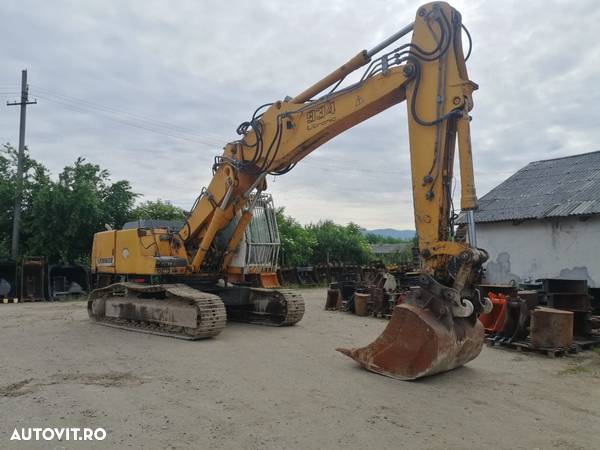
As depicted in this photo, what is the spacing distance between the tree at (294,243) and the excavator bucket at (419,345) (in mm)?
20697

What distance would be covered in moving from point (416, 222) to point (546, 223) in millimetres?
9384

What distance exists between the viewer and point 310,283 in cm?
2425

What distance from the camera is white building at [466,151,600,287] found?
12.8 m

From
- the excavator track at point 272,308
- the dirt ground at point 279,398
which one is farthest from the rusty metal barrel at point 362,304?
the dirt ground at point 279,398

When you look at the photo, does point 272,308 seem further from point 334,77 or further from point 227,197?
point 334,77

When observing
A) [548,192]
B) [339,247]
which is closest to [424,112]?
[548,192]

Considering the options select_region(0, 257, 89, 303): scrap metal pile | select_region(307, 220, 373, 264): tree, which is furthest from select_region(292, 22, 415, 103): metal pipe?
select_region(307, 220, 373, 264): tree

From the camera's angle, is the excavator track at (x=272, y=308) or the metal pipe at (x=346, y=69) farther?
the excavator track at (x=272, y=308)

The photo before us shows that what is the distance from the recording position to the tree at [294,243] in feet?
89.0

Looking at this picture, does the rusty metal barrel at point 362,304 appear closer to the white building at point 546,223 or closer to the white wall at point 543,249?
the white building at point 546,223

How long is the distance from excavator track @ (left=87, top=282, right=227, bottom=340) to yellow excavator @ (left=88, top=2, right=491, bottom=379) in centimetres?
3

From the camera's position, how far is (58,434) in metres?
4.00

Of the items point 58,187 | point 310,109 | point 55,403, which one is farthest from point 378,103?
point 58,187

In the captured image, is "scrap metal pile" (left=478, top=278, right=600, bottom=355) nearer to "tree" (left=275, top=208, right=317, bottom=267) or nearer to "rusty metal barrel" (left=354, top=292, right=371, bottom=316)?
"rusty metal barrel" (left=354, top=292, right=371, bottom=316)
